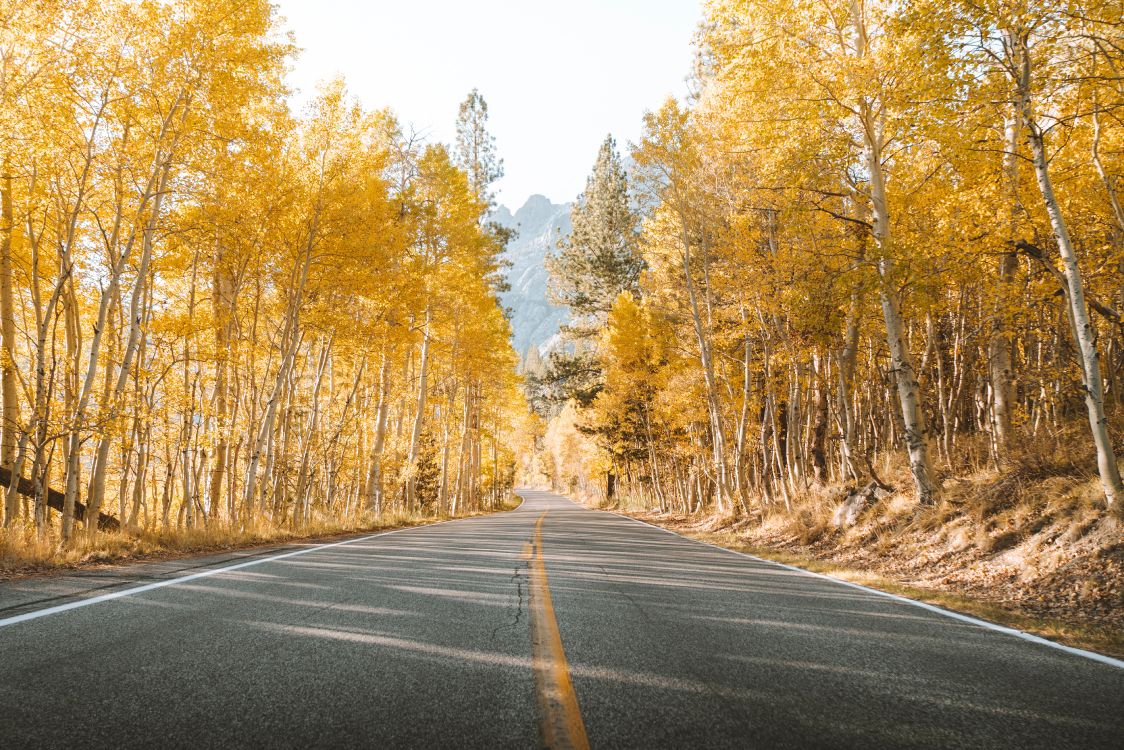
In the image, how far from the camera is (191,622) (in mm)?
3945

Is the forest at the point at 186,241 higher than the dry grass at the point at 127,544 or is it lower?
higher

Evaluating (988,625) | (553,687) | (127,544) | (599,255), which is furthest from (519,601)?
(599,255)

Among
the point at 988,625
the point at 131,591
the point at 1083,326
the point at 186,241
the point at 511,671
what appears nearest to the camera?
the point at 511,671

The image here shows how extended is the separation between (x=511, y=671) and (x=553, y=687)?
33cm

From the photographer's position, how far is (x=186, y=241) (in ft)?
34.9

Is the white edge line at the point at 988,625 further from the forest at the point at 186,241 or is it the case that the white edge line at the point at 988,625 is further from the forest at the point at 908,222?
the forest at the point at 186,241

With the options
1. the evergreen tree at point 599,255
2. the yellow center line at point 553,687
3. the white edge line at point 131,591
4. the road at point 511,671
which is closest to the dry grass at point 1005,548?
the road at point 511,671

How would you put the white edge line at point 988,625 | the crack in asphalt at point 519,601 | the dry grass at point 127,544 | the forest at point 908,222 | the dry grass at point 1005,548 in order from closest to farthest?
the white edge line at point 988,625
the crack in asphalt at point 519,601
the dry grass at point 1005,548
the dry grass at point 127,544
the forest at point 908,222

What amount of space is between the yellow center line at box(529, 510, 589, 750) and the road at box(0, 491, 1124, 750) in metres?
0.01

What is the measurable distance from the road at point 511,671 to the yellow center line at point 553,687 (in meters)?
0.01

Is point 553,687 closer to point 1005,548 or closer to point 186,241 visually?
point 1005,548

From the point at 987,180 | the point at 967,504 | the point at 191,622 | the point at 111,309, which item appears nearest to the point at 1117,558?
the point at 967,504

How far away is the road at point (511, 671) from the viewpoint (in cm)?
231

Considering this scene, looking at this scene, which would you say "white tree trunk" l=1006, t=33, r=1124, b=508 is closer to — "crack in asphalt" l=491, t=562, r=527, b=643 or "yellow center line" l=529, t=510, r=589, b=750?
"yellow center line" l=529, t=510, r=589, b=750
